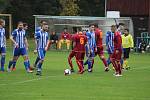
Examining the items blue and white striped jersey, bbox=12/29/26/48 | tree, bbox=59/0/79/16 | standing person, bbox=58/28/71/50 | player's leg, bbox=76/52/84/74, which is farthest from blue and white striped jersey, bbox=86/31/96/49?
tree, bbox=59/0/79/16

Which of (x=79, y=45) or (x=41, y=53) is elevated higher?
(x=79, y=45)

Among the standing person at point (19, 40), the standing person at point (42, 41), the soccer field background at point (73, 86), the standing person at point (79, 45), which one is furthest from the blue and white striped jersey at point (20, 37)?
the standing person at point (79, 45)

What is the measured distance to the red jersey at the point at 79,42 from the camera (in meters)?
27.8

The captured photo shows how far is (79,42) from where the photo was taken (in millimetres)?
28000

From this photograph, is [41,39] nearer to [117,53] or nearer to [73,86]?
[117,53]

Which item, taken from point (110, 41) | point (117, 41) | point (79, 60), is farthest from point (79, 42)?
point (117, 41)

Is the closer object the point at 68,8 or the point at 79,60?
the point at 79,60

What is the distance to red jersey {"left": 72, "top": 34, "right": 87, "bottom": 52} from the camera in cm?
2775

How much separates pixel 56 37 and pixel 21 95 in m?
36.3

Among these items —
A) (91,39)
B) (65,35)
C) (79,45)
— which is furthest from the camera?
(65,35)

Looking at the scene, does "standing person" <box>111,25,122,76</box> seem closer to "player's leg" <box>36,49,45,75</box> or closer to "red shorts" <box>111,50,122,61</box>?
"red shorts" <box>111,50,122,61</box>

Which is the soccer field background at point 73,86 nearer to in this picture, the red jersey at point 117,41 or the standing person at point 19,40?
the standing person at point 19,40

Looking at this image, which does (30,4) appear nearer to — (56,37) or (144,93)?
(56,37)

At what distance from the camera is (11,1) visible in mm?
92812
